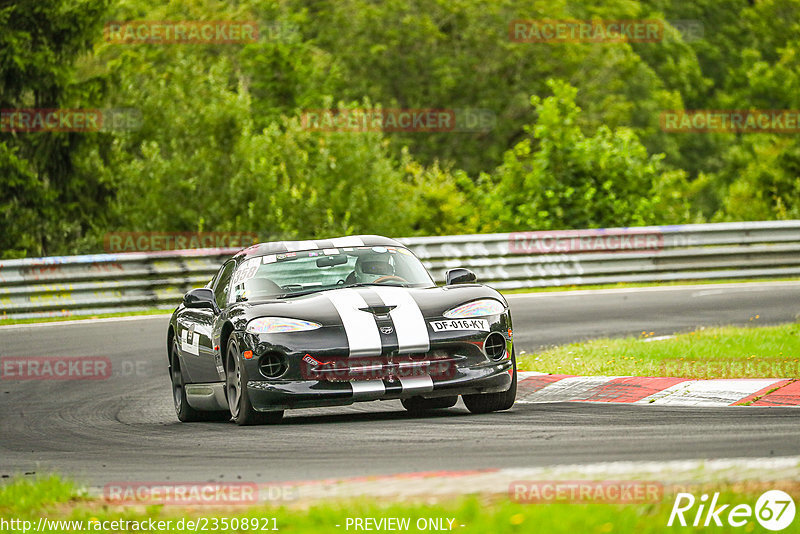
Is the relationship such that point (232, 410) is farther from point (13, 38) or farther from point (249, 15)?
point (249, 15)

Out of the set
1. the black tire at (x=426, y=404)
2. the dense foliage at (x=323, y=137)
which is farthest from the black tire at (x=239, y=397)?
the dense foliage at (x=323, y=137)

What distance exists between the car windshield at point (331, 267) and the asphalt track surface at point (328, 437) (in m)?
0.96

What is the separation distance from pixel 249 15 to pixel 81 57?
26.0 meters

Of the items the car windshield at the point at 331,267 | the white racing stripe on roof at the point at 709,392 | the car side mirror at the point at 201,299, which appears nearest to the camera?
the white racing stripe on roof at the point at 709,392

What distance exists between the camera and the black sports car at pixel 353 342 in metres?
8.67

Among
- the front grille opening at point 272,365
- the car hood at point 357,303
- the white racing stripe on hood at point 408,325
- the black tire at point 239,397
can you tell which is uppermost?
the car hood at point 357,303

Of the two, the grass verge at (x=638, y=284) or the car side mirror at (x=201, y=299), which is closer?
the car side mirror at (x=201, y=299)

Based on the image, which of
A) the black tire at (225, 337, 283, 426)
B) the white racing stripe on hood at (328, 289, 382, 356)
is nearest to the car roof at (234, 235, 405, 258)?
the black tire at (225, 337, 283, 426)

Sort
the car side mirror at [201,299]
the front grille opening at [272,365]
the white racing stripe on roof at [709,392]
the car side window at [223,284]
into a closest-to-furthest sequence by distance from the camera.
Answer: the front grille opening at [272,365]
the white racing stripe on roof at [709,392]
the car side mirror at [201,299]
the car side window at [223,284]

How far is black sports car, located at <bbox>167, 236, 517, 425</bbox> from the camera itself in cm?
867

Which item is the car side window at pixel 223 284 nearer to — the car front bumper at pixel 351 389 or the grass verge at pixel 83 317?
the car front bumper at pixel 351 389

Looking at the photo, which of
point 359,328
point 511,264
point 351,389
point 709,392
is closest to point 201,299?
point 359,328

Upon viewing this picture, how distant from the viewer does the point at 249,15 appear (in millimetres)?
53969

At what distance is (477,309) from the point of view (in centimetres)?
916
